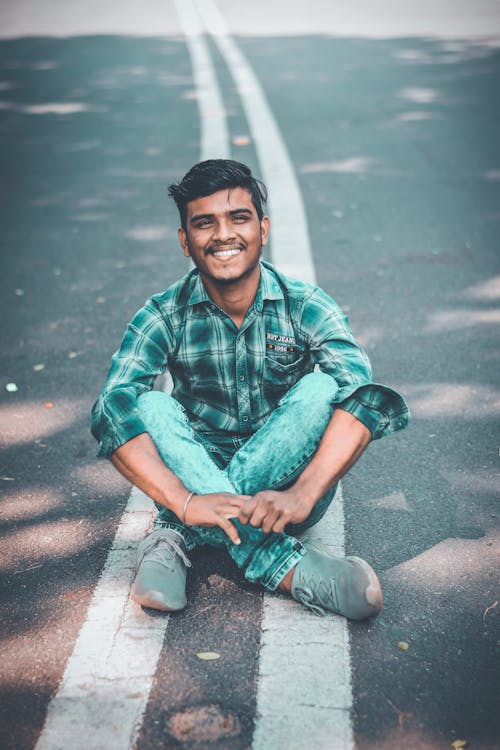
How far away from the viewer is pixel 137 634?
2600 millimetres

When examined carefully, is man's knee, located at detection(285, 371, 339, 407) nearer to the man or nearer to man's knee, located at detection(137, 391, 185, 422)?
the man

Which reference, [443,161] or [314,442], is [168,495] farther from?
[443,161]

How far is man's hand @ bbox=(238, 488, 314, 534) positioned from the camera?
99.6 inches

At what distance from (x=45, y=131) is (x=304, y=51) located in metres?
5.81

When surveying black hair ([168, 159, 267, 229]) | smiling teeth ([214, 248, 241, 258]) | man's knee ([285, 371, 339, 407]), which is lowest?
man's knee ([285, 371, 339, 407])

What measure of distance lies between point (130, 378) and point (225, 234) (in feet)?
2.15

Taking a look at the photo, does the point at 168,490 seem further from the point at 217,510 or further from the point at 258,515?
the point at 258,515

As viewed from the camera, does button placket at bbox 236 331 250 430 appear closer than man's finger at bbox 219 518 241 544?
No

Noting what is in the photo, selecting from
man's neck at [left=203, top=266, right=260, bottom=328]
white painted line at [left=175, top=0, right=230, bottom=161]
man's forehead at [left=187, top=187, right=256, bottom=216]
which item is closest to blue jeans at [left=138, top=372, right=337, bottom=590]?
man's neck at [left=203, top=266, right=260, bottom=328]

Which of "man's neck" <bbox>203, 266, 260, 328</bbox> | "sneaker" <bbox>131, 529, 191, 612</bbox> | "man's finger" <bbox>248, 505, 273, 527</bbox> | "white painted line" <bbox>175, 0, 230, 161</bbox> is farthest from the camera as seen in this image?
"white painted line" <bbox>175, 0, 230, 161</bbox>

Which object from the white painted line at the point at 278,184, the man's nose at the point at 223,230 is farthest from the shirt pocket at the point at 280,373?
the white painted line at the point at 278,184

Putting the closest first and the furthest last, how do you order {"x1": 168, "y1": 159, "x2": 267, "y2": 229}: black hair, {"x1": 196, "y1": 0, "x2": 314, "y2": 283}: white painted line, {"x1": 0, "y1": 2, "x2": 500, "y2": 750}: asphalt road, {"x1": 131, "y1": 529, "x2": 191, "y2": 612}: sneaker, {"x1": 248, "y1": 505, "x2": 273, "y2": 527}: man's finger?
{"x1": 0, "y1": 2, "x2": 500, "y2": 750}: asphalt road → {"x1": 248, "y1": 505, "x2": 273, "y2": 527}: man's finger → {"x1": 131, "y1": 529, "x2": 191, "y2": 612}: sneaker → {"x1": 168, "y1": 159, "x2": 267, "y2": 229}: black hair → {"x1": 196, "y1": 0, "x2": 314, "y2": 283}: white painted line

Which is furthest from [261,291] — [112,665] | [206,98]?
[206,98]

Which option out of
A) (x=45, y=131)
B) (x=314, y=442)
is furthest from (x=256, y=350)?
(x=45, y=131)
